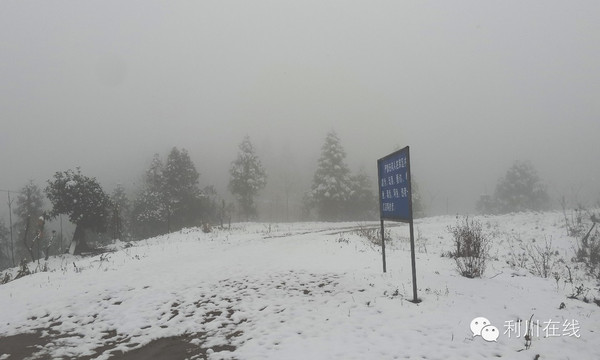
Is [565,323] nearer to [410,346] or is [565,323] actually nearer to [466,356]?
[466,356]

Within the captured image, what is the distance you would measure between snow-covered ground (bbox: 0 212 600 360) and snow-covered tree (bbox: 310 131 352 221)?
36163 mm

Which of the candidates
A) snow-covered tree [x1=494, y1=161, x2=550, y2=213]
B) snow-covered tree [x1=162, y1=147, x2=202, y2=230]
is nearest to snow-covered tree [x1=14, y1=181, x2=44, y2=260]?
snow-covered tree [x1=162, y1=147, x2=202, y2=230]

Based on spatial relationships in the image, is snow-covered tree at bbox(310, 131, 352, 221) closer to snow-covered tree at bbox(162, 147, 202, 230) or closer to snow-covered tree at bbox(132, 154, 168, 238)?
snow-covered tree at bbox(162, 147, 202, 230)

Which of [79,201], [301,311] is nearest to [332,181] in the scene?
[79,201]

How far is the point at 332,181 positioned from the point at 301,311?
41.4 m

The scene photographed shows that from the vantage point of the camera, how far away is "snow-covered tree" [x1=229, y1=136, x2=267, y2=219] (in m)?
50.8

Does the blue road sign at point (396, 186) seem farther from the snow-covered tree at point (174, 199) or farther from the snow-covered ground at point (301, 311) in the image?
the snow-covered tree at point (174, 199)

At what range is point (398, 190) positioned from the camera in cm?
771

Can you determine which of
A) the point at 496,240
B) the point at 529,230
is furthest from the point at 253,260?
the point at 529,230

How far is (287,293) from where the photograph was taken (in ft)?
27.1
